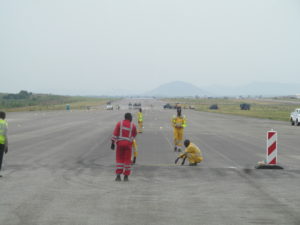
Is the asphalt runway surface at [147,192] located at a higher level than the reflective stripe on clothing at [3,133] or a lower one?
lower

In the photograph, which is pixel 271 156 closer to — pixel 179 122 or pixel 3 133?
pixel 179 122

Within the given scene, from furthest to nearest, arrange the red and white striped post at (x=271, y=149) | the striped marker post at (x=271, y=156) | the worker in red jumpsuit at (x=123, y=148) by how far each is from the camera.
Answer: the red and white striped post at (x=271, y=149) < the striped marker post at (x=271, y=156) < the worker in red jumpsuit at (x=123, y=148)

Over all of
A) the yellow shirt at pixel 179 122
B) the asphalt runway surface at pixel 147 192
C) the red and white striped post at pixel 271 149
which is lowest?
the asphalt runway surface at pixel 147 192

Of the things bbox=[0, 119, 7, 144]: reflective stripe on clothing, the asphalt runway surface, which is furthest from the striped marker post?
bbox=[0, 119, 7, 144]: reflective stripe on clothing

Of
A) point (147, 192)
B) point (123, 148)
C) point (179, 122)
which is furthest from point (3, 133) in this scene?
point (179, 122)

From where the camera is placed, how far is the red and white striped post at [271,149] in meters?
13.3

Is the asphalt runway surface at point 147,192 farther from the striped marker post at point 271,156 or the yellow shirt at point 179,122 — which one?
the yellow shirt at point 179,122

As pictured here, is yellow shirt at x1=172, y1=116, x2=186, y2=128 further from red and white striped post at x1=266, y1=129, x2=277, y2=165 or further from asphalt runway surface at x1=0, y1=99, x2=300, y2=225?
red and white striped post at x1=266, y1=129, x2=277, y2=165

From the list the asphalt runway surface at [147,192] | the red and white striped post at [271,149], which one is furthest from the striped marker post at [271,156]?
the asphalt runway surface at [147,192]

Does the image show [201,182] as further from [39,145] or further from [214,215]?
[39,145]

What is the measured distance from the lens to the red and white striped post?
1334 cm

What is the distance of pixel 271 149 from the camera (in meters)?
13.4

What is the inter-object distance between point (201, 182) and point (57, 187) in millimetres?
3442

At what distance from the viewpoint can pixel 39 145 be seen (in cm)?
1992
